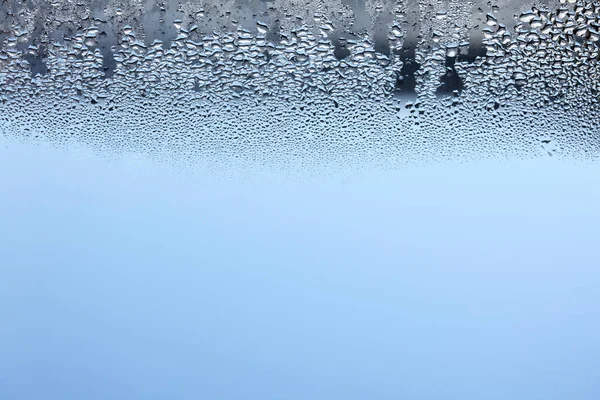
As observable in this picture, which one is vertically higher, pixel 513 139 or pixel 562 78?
pixel 562 78

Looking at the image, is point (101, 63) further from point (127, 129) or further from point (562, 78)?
point (562, 78)

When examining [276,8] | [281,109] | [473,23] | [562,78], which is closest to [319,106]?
[281,109]

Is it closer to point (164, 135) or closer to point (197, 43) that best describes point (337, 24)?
point (197, 43)

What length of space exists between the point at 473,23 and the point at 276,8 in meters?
0.36

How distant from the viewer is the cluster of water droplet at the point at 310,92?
158cm

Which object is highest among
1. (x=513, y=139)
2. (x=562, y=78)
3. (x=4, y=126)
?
(x=562, y=78)

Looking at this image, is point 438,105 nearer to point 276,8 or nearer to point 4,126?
point 276,8

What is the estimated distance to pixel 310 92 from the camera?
1585 millimetres

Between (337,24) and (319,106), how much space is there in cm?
15

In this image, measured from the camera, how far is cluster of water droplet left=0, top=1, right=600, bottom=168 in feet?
5.17

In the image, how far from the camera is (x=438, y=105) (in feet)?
5.19

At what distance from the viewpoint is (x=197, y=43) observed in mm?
1584

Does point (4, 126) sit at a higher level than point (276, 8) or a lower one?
lower

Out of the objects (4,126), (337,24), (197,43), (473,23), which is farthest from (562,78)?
(4,126)
